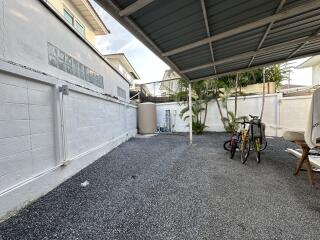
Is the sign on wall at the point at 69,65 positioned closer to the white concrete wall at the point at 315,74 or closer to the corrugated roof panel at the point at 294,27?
the corrugated roof panel at the point at 294,27

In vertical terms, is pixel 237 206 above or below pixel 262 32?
below

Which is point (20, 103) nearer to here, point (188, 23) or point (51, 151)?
point (51, 151)

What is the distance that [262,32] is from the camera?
3.01 metres

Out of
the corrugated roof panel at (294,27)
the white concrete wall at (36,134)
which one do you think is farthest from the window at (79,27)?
the corrugated roof panel at (294,27)

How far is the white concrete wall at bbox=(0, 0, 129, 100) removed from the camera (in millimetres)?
2027

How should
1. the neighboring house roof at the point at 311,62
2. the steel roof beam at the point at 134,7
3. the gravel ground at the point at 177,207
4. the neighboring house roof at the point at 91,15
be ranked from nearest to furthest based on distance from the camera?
the gravel ground at the point at 177,207 → the steel roof beam at the point at 134,7 → the neighboring house roof at the point at 91,15 → the neighboring house roof at the point at 311,62

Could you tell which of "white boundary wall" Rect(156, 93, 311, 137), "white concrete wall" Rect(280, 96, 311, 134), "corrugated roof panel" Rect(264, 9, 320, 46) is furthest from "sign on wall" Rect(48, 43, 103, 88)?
"white concrete wall" Rect(280, 96, 311, 134)

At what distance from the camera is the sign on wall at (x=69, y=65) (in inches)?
113

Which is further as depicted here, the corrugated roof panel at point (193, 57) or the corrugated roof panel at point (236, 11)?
the corrugated roof panel at point (193, 57)

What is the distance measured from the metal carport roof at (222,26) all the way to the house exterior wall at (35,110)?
1.32 meters

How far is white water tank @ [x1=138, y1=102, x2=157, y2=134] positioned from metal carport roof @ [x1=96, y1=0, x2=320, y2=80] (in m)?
5.95

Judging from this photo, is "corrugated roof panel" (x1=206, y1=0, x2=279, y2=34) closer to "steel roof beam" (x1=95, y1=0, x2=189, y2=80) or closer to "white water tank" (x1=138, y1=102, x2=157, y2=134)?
"steel roof beam" (x1=95, y1=0, x2=189, y2=80)

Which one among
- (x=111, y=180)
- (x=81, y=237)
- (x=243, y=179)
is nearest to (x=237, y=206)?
(x=243, y=179)

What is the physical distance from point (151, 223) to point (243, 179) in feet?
6.28
